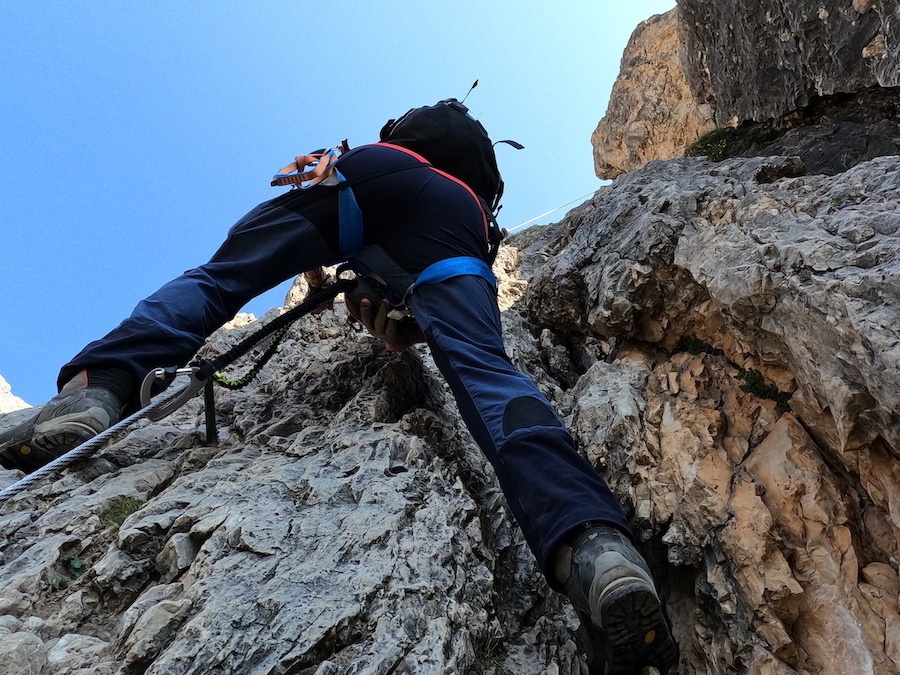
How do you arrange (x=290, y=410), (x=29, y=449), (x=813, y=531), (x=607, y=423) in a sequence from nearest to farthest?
(x=813, y=531)
(x=29, y=449)
(x=607, y=423)
(x=290, y=410)

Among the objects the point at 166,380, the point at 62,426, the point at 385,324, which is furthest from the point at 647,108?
the point at 62,426

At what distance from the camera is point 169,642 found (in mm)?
2635

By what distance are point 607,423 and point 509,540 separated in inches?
45.7

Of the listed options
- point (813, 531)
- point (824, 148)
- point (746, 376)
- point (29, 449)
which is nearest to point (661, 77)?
point (824, 148)

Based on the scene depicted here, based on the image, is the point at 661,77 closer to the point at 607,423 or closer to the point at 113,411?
the point at 607,423

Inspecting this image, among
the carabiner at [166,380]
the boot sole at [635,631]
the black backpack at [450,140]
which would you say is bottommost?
the boot sole at [635,631]

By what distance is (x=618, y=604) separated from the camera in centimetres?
255

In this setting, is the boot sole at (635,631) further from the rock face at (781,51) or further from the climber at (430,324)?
the rock face at (781,51)

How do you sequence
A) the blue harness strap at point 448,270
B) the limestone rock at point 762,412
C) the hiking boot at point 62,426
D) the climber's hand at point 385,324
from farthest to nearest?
the climber's hand at point 385,324 < the blue harness strap at point 448,270 < the hiking boot at point 62,426 < the limestone rock at point 762,412

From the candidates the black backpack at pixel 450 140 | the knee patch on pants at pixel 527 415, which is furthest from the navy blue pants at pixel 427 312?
the black backpack at pixel 450 140

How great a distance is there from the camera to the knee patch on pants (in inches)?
128

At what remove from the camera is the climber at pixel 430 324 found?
2.80 meters

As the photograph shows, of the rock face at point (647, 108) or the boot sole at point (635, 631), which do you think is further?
the rock face at point (647, 108)

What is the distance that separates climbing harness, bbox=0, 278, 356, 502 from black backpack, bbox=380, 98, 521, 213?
4.26 feet
